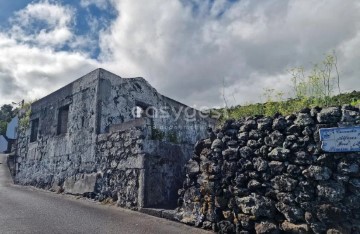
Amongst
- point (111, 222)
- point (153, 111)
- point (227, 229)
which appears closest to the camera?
point (227, 229)

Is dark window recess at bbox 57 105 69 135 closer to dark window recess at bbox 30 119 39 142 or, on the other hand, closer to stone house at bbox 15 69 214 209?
stone house at bbox 15 69 214 209

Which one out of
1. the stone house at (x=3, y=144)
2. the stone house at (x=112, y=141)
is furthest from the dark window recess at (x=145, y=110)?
the stone house at (x=3, y=144)

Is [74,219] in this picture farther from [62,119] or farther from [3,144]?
[3,144]

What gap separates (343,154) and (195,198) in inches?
105

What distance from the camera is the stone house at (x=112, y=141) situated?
6777mm

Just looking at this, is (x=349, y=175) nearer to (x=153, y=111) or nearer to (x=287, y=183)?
(x=287, y=183)

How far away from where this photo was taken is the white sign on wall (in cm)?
364

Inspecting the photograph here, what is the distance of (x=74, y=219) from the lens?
215 inches

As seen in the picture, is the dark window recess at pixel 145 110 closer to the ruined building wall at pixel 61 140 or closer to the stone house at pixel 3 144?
the ruined building wall at pixel 61 140

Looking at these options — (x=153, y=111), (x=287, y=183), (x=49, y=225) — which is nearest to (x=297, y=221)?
(x=287, y=183)

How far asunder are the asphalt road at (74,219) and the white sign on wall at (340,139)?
8.24 feet

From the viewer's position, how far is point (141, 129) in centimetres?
688

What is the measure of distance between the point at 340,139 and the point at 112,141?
17.8 ft

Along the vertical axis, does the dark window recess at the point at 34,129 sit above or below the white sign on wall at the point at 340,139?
above
